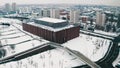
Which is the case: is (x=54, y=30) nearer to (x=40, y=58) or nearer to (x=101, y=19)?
(x=40, y=58)

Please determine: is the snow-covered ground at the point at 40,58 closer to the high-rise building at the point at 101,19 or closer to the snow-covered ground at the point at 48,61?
the snow-covered ground at the point at 48,61

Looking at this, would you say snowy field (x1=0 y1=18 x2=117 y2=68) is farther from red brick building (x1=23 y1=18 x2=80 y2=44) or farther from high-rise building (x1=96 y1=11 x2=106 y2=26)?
high-rise building (x1=96 y1=11 x2=106 y2=26)

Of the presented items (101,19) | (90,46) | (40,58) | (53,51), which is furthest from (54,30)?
(101,19)

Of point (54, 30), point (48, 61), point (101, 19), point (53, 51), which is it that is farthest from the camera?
point (101, 19)

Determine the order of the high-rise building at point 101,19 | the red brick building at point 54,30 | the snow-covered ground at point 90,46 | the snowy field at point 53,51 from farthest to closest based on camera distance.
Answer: the high-rise building at point 101,19 → the red brick building at point 54,30 → the snow-covered ground at point 90,46 → the snowy field at point 53,51

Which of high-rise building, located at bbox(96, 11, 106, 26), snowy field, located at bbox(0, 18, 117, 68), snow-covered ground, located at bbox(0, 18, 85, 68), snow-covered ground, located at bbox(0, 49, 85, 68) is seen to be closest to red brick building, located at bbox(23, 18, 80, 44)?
snowy field, located at bbox(0, 18, 117, 68)

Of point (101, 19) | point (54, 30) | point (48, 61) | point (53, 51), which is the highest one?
point (54, 30)

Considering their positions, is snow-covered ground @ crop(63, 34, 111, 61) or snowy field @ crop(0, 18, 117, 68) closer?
snowy field @ crop(0, 18, 117, 68)

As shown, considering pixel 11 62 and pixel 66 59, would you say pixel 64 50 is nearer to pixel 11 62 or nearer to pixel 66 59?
pixel 66 59

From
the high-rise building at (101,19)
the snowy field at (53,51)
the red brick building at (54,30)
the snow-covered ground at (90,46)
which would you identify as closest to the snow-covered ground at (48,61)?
the snowy field at (53,51)
